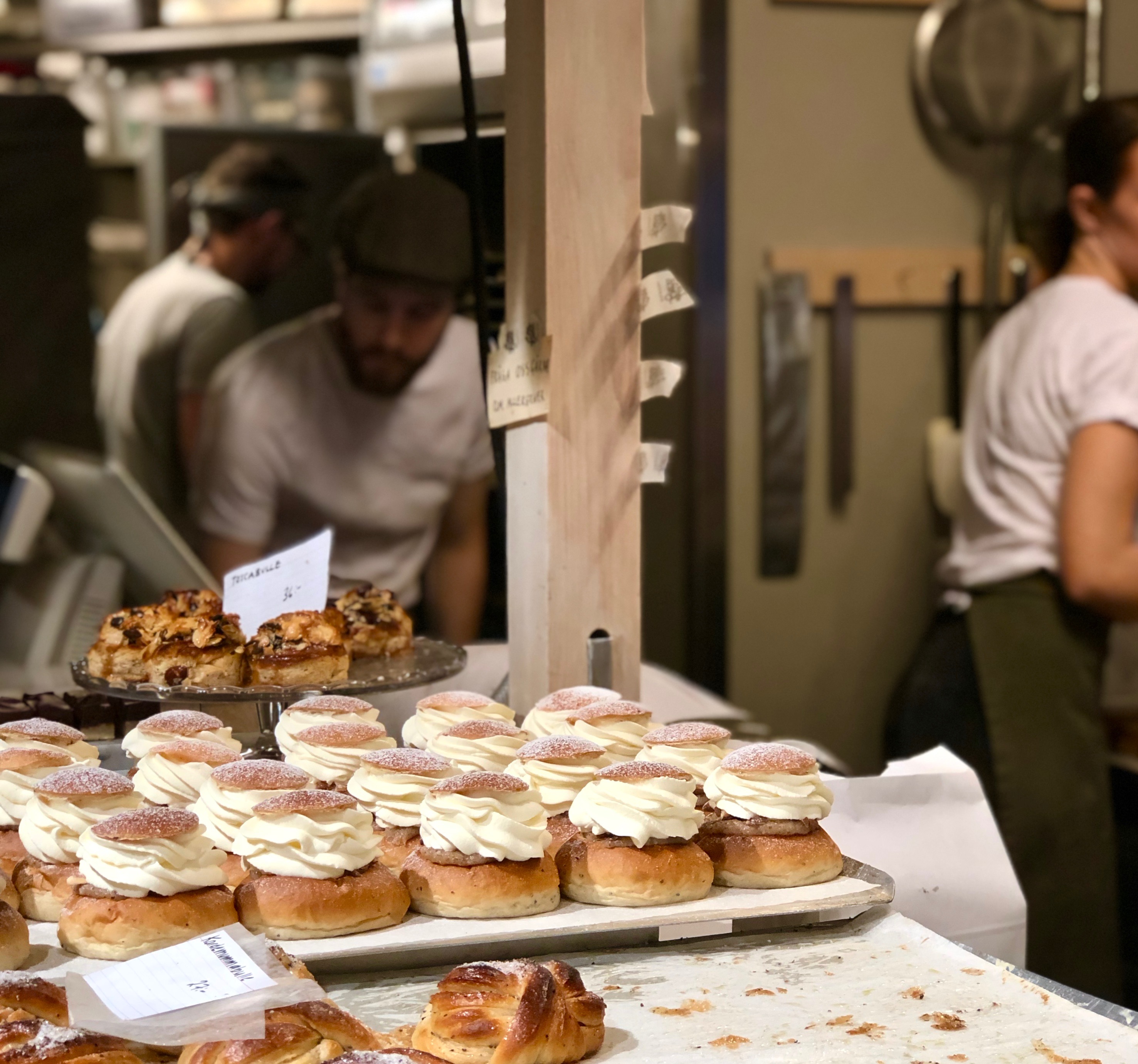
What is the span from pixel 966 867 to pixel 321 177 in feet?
10.7

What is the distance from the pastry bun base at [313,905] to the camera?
122cm

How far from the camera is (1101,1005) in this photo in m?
1.15

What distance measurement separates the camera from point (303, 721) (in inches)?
60.6

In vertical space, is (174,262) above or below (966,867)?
above

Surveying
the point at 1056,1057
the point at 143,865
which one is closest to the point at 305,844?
the point at 143,865

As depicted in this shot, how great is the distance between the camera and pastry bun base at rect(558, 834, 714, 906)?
4.30ft

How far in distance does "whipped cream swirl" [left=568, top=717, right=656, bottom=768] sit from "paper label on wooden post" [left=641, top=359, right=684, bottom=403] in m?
0.44

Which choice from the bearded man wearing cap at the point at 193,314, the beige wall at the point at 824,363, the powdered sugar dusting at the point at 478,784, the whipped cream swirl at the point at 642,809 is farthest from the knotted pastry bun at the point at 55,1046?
the bearded man wearing cap at the point at 193,314

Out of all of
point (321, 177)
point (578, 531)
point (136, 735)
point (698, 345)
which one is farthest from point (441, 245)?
point (136, 735)

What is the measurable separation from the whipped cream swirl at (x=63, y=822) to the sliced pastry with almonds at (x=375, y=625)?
64cm

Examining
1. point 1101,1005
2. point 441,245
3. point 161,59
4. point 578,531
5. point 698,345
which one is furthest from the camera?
point 161,59

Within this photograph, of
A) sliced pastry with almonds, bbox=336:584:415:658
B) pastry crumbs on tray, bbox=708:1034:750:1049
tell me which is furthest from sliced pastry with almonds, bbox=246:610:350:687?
pastry crumbs on tray, bbox=708:1034:750:1049

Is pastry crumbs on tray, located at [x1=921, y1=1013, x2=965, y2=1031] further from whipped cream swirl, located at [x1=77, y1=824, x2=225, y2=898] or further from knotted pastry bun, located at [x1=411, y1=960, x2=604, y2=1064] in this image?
whipped cream swirl, located at [x1=77, y1=824, x2=225, y2=898]

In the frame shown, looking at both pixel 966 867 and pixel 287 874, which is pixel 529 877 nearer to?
pixel 287 874
